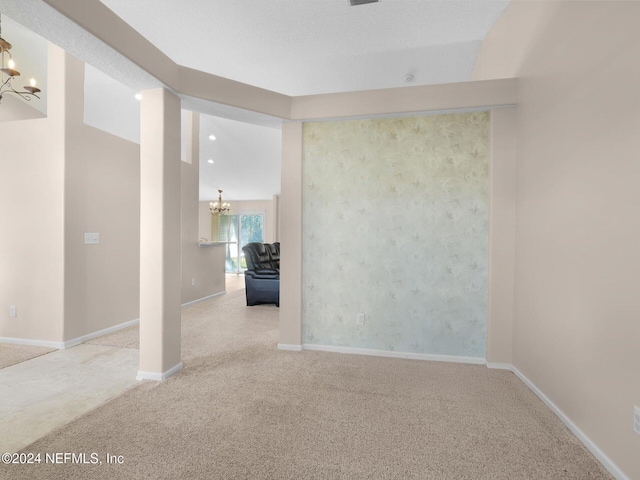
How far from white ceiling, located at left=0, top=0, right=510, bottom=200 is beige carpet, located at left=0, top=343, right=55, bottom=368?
276 centimetres

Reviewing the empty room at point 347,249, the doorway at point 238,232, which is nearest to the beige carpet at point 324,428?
the empty room at point 347,249

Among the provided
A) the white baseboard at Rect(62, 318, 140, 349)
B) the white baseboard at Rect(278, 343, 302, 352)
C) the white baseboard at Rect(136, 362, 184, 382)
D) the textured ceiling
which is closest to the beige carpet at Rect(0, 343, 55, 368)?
the white baseboard at Rect(62, 318, 140, 349)

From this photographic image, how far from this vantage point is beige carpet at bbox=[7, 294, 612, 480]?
5.01 feet

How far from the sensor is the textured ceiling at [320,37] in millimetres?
2762

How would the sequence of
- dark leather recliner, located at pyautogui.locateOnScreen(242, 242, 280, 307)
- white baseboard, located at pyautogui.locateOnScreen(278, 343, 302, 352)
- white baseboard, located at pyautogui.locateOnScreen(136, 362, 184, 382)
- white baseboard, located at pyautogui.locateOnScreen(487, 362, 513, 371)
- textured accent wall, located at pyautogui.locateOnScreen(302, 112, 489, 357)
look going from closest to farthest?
1. white baseboard, located at pyautogui.locateOnScreen(136, 362, 184, 382)
2. white baseboard, located at pyautogui.locateOnScreen(487, 362, 513, 371)
3. textured accent wall, located at pyautogui.locateOnScreen(302, 112, 489, 357)
4. white baseboard, located at pyautogui.locateOnScreen(278, 343, 302, 352)
5. dark leather recliner, located at pyautogui.locateOnScreen(242, 242, 280, 307)

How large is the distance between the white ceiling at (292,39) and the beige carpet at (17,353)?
2.76 metres

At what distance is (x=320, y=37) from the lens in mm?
3189

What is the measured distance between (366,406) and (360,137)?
2388 mm

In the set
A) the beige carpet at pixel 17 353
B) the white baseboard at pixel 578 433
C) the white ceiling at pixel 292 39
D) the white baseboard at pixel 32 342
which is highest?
the white ceiling at pixel 292 39

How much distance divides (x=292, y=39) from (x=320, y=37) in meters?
0.30

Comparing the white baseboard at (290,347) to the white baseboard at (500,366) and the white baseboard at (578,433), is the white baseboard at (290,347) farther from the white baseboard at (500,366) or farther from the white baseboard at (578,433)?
the white baseboard at (578,433)

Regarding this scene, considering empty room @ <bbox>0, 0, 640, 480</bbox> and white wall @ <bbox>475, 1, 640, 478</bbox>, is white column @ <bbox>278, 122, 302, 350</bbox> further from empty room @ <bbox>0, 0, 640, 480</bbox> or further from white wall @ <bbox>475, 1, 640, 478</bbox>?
white wall @ <bbox>475, 1, 640, 478</bbox>

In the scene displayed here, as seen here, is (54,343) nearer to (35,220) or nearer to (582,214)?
(35,220)

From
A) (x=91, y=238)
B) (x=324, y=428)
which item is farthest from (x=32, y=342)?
(x=324, y=428)
